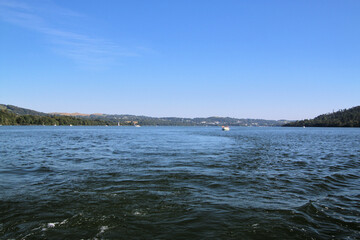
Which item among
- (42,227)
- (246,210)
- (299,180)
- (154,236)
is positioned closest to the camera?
(154,236)

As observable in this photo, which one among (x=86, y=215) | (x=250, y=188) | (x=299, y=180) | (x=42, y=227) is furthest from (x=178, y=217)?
(x=299, y=180)

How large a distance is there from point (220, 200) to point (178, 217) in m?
2.71

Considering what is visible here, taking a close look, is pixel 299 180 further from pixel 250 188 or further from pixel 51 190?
pixel 51 190

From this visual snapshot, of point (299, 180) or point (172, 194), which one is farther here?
point (299, 180)

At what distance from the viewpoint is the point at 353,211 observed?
973 centimetres

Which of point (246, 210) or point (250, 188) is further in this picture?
point (250, 188)

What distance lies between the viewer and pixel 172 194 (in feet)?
38.5

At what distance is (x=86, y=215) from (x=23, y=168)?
12.8m

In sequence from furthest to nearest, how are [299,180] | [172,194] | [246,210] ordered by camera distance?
[299,180]
[172,194]
[246,210]

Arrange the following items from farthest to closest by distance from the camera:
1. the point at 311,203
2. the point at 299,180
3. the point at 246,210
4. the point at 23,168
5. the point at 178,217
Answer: the point at 23,168, the point at 299,180, the point at 311,203, the point at 246,210, the point at 178,217

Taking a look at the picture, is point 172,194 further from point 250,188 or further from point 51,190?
point 51,190

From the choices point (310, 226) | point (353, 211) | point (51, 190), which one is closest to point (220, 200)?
point (310, 226)

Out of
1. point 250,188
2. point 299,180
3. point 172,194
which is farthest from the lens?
point 299,180

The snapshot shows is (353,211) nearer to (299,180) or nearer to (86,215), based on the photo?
(299,180)
